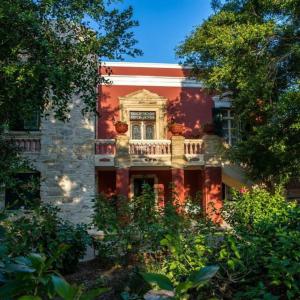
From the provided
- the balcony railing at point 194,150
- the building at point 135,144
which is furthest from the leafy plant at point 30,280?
the balcony railing at point 194,150

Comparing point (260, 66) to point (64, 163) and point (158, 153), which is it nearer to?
point (158, 153)

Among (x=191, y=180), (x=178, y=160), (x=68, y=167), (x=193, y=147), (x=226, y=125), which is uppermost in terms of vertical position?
(x=226, y=125)

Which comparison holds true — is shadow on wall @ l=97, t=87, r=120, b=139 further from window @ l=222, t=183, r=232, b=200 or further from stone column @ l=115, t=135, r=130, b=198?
window @ l=222, t=183, r=232, b=200

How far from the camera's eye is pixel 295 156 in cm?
1434

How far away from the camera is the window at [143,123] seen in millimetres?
20594

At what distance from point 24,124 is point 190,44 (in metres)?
7.36

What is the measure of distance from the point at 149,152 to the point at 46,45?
9524mm

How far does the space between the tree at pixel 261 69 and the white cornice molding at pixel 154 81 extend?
4136 millimetres

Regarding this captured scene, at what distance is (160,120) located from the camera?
67.8 ft

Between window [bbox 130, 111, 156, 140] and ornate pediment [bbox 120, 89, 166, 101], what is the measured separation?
2.13 feet

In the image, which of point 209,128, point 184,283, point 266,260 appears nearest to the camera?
point 184,283

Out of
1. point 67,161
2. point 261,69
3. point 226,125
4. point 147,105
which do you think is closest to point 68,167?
point 67,161

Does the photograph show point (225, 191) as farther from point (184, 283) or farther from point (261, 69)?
point (184, 283)

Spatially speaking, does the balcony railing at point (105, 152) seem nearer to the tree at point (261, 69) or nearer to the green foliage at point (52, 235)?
the tree at point (261, 69)
